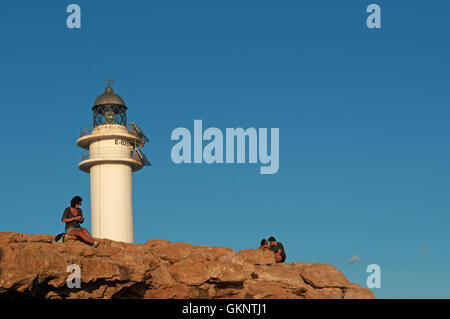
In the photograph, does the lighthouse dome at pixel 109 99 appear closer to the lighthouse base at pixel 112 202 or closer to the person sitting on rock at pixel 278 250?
the lighthouse base at pixel 112 202

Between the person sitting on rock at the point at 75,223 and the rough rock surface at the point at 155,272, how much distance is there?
0.68ft

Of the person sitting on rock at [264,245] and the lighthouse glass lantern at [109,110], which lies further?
the lighthouse glass lantern at [109,110]

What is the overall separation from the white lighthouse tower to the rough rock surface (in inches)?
657

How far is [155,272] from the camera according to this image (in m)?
20.3

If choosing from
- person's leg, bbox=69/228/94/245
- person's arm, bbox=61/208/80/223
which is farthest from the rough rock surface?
person's arm, bbox=61/208/80/223

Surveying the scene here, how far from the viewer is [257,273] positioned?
23031 millimetres

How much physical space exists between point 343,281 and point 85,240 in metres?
10.4

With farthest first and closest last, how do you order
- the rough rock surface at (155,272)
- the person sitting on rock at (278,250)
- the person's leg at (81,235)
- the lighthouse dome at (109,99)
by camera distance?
the lighthouse dome at (109,99)
the person sitting on rock at (278,250)
the person's leg at (81,235)
the rough rock surface at (155,272)

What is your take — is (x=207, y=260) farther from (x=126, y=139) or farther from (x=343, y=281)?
(x=126, y=139)

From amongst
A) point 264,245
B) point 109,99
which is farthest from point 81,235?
point 109,99

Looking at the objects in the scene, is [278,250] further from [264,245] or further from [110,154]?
[110,154]

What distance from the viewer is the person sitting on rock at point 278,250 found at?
83.6 feet

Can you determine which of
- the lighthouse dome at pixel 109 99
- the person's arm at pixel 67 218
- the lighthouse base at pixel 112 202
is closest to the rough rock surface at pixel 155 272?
the person's arm at pixel 67 218
